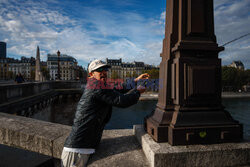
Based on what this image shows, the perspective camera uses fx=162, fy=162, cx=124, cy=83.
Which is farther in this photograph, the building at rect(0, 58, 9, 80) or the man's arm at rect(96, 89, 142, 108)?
the building at rect(0, 58, 9, 80)

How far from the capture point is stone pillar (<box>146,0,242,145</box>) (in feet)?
6.22

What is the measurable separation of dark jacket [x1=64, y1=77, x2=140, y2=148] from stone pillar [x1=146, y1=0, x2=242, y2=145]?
53cm

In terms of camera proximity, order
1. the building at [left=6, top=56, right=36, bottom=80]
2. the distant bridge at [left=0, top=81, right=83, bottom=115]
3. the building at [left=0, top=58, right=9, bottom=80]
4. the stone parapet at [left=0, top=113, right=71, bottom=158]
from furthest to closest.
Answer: the building at [left=6, top=56, right=36, bottom=80] → the building at [left=0, top=58, right=9, bottom=80] → the distant bridge at [left=0, top=81, right=83, bottom=115] → the stone parapet at [left=0, top=113, right=71, bottom=158]

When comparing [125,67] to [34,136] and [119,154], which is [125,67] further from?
[119,154]

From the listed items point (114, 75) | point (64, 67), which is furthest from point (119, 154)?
point (64, 67)

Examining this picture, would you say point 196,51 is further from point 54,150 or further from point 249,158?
point 54,150

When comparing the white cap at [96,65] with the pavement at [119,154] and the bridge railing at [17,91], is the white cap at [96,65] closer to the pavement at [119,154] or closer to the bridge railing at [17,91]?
the pavement at [119,154]

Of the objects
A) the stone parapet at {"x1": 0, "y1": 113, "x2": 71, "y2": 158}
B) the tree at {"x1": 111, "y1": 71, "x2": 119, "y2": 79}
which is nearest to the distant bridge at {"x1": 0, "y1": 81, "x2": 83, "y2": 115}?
the stone parapet at {"x1": 0, "y1": 113, "x2": 71, "y2": 158}

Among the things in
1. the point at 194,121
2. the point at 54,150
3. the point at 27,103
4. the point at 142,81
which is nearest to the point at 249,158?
the point at 194,121

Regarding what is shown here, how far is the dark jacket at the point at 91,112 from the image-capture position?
1.78m

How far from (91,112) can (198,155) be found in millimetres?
1214

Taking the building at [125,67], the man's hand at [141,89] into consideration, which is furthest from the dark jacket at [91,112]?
the building at [125,67]

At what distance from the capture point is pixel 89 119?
1.81 m

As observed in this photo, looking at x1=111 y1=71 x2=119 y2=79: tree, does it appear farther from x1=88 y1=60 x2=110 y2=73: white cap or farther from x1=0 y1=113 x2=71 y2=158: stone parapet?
x1=88 y1=60 x2=110 y2=73: white cap
